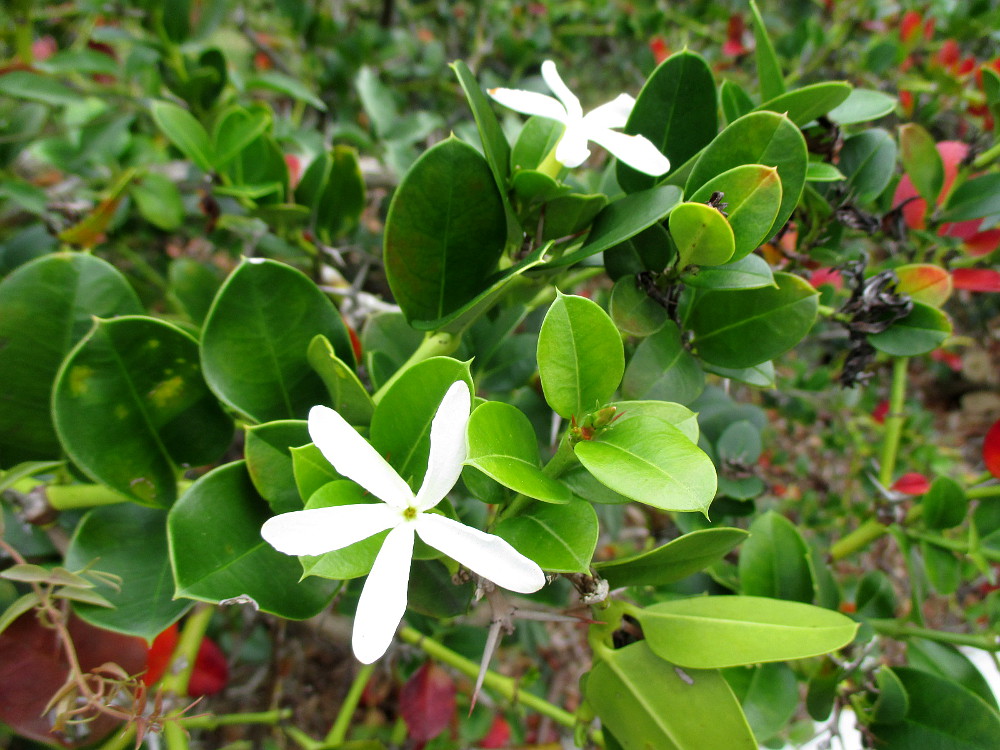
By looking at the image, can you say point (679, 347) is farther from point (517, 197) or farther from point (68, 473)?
point (68, 473)

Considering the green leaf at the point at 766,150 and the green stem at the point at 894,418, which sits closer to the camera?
the green leaf at the point at 766,150

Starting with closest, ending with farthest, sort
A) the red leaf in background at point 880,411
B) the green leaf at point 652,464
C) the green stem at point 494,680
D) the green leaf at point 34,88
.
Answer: the green leaf at point 652,464 → the green stem at point 494,680 → the green leaf at point 34,88 → the red leaf in background at point 880,411

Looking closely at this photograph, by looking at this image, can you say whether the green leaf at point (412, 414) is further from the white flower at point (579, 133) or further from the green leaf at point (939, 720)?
the green leaf at point (939, 720)

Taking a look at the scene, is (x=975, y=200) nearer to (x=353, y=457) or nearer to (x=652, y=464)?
(x=652, y=464)

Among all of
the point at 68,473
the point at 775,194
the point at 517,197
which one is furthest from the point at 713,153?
the point at 68,473

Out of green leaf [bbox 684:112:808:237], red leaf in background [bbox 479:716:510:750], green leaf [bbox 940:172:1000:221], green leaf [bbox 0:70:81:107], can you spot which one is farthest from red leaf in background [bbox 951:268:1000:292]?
green leaf [bbox 0:70:81:107]

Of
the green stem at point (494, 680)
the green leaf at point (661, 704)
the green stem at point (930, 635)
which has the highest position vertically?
the green leaf at point (661, 704)

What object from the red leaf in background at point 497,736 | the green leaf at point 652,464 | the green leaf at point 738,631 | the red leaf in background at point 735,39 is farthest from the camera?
the red leaf in background at point 735,39

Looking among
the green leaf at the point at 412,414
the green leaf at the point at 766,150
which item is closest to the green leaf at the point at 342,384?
the green leaf at the point at 412,414
